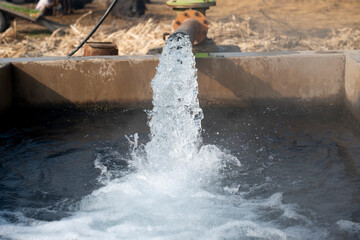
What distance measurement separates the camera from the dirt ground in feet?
27.6

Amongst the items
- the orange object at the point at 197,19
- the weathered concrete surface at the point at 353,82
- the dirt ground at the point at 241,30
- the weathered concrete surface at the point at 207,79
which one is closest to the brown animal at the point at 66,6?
the dirt ground at the point at 241,30

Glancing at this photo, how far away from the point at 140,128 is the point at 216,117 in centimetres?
89

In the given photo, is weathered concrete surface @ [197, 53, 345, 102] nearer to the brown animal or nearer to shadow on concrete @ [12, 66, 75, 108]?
shadow on concrete @ [12, 66, 75, 108]

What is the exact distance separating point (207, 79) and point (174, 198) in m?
1.89

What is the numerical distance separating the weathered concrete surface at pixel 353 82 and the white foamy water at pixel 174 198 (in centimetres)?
156

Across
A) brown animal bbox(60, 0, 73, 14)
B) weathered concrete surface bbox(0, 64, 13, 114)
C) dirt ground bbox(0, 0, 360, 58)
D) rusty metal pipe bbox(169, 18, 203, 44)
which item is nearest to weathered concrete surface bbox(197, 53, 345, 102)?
rusty metal pipe bbox(169, 18, 203, 44)

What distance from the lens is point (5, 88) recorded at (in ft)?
18.0

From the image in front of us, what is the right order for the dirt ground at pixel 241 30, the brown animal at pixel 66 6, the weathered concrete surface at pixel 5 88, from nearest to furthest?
1. the weathered concrete surface at pixel 5 88
2. the dirt ground at pixel 241 30
3. the brown animal at pixel 66 6

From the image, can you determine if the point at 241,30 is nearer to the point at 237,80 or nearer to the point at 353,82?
the point at 237,80

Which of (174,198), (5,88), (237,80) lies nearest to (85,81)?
(5,88)

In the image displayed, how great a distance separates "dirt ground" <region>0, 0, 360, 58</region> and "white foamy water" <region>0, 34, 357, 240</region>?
3222 millimetres

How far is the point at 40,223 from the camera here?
374 cm

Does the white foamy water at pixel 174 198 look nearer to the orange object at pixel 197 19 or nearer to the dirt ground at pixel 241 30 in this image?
the orange object at pixel 197 19

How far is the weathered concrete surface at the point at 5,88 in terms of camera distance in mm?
5406
